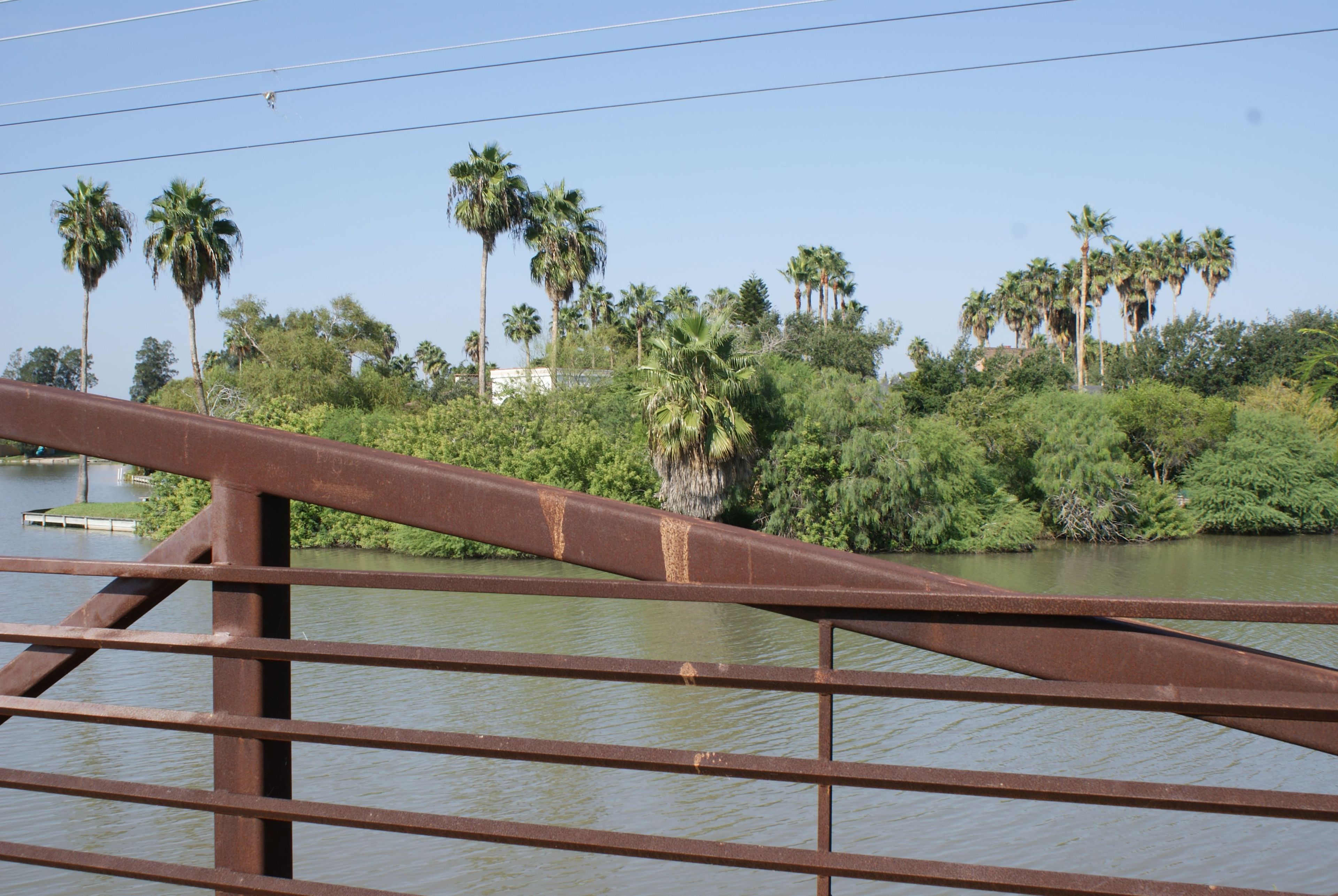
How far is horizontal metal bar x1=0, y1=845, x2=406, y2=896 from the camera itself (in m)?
1.40

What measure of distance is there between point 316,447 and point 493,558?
29445mm

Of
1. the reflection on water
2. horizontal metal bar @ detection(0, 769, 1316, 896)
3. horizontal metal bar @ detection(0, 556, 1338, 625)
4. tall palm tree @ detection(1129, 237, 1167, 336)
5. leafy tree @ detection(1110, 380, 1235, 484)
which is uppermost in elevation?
tall palm tree @ detection(1129, 237, 1167, 336)

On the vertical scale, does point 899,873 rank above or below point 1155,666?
below

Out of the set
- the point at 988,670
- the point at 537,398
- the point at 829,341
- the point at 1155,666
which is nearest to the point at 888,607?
the point at 1155,666

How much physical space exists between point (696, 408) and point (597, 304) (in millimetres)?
35892

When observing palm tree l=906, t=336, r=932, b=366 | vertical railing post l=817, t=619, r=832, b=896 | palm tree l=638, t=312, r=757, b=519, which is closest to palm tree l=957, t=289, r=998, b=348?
palm tree l=906, t=336, r=932, b=366

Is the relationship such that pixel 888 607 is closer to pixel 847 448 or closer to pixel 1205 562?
pixel 847 448

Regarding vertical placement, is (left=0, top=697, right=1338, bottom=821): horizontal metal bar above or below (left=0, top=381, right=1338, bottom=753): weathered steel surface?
below

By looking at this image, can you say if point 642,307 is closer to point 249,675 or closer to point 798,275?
point 798,275

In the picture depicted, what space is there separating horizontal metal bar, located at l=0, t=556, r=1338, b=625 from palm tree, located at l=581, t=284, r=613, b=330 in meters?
60.5

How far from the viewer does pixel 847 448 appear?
29391 mm

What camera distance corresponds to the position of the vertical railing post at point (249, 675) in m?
1.47

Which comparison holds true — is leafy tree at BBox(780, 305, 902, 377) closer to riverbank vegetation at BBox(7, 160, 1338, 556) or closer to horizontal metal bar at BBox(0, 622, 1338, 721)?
riverbank vegetation at BBox(7, 160, 1338, 556)

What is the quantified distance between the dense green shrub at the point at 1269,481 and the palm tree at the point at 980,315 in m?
31.9
